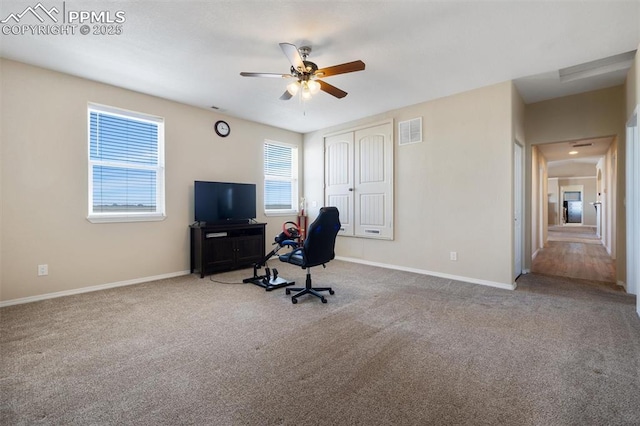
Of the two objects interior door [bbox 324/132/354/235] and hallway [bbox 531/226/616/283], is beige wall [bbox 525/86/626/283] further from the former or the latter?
interior door [bbox 324/132/354/235]

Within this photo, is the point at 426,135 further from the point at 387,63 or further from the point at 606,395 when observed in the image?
the point at 606,395

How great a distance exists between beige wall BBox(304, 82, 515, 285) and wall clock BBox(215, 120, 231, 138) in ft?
8.82

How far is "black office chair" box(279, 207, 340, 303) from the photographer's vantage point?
127 inches

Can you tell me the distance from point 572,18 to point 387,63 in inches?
64.6

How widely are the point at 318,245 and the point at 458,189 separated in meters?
2.41

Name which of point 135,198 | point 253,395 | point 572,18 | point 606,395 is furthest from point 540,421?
point 135,198

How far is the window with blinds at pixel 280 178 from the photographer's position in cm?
587

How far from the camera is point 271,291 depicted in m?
3.69

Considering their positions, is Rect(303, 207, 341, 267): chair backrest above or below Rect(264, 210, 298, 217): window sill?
below

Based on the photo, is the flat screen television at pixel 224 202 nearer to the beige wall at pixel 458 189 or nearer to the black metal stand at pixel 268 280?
the black metal stand at pixel 268 280

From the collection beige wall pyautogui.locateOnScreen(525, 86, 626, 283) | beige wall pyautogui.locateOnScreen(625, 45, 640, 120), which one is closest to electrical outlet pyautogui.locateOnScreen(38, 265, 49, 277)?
beige wall pyautogui.locateOnScreen(625, 45, 640, 120)

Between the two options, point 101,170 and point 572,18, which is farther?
point 101,170
